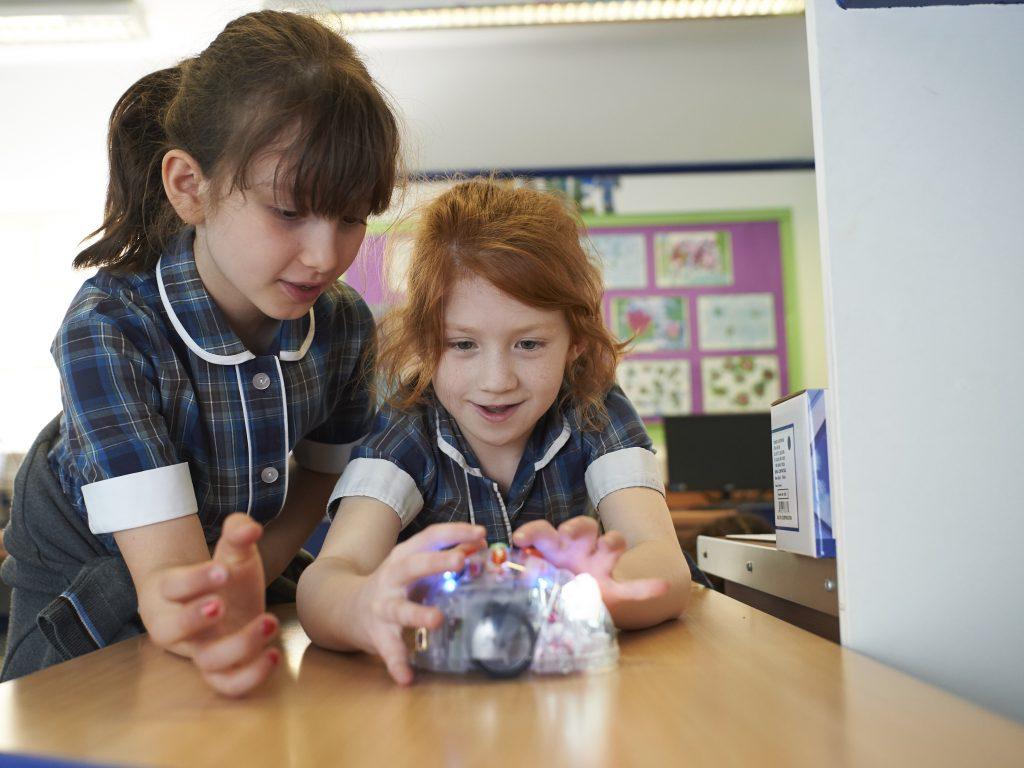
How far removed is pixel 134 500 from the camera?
814 millimetres

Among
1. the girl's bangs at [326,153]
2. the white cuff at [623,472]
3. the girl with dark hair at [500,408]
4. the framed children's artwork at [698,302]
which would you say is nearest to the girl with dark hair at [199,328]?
the girl's bangs at [326,153]

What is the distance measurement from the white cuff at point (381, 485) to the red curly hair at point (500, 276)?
116mm

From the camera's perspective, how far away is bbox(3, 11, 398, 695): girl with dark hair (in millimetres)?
843

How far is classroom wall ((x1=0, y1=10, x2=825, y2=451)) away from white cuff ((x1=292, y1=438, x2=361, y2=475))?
3.00 m

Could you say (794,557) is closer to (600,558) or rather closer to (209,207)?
(600,558)

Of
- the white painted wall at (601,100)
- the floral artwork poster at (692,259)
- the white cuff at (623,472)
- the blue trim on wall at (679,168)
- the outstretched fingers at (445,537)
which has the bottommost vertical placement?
the outstretched fingers at (445,537)

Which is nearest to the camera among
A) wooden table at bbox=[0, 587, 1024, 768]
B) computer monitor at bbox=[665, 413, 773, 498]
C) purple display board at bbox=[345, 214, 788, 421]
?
wooden table at bbox=[0, 587, 1024, 768]

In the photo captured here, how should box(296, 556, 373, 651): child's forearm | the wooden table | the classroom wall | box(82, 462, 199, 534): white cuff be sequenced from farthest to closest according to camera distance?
the classroom wall < box(82, 462, 199, 534): white cuff < box(296, 556, 373, 651): child's forearm < the wooden table

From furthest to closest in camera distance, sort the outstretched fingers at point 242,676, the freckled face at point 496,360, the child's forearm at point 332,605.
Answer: the freckled face at point 496,360 → the child's forearm at point 332,605 → the outstretched fingers at point 242,676

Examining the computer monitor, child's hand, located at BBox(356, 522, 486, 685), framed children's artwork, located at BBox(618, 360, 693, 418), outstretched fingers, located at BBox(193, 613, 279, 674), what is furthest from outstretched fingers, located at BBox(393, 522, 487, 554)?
framed children's artwork, located at BBox(618, 360, 693, 418)

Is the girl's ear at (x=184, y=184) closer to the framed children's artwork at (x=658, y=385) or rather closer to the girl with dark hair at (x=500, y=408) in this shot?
the girl with dark hair at (x=500, y=408)

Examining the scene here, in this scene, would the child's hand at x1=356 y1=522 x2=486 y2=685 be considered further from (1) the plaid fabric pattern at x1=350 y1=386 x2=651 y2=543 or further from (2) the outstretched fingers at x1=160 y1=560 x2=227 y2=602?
(1) the plaid fabric pattern at x1=350 y1=386 x2=651 y2=543

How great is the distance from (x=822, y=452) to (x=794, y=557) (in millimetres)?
130

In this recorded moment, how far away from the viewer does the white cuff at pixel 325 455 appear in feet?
3.96
